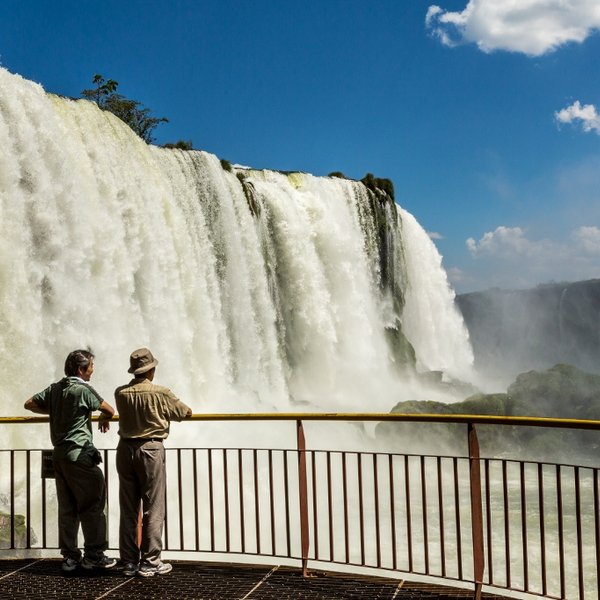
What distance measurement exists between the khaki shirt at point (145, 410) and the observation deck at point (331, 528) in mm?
317

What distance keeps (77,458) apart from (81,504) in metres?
0.37

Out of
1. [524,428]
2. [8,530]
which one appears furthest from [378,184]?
[8,530]

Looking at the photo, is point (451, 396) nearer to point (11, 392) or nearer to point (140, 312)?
point (140, 312)

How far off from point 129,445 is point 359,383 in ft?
78.0

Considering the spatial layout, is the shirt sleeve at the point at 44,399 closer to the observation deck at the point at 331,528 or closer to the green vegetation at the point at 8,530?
the observation deck at the point at 331,528

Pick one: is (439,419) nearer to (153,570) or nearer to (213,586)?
(213,586)

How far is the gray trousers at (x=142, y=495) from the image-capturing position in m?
5.57

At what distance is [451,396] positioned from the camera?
3278 cm

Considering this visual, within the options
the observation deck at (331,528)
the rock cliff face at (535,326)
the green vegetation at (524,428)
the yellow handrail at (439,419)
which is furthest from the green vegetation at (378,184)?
the yellow handrail at (439,419)

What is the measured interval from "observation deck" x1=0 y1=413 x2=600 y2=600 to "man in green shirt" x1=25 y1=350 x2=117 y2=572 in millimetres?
239

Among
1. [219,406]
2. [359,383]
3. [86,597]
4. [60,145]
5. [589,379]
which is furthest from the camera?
[359,383]

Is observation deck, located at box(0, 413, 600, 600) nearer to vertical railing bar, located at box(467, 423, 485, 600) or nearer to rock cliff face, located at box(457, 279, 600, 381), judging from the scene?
vertical railing bar, located at box(467, 423, 485, 600)

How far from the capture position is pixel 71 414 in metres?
5.71

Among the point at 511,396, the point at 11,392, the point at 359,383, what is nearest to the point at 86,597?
the point at 11,392
